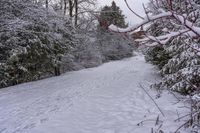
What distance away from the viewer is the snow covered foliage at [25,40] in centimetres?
997

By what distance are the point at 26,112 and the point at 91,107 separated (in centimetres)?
139

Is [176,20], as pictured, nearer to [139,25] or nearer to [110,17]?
[139,25]

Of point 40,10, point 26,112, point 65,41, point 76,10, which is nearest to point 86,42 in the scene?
point 76,10

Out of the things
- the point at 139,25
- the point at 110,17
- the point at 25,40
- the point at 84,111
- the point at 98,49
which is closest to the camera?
the point at 139,25

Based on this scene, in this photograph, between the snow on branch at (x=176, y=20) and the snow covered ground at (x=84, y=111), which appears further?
the snow covered ground at (x=84, y=111)

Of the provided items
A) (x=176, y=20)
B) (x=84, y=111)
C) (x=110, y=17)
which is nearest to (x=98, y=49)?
(x=84, y=111)

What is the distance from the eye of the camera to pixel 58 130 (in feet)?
15.1

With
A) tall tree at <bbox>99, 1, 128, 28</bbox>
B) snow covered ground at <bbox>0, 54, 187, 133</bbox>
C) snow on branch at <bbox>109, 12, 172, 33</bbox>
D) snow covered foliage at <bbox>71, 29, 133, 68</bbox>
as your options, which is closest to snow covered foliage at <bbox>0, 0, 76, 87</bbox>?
snow covered ground at <bbox>0, 54, 187, 133</bbox>

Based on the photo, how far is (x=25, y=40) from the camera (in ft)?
34.6

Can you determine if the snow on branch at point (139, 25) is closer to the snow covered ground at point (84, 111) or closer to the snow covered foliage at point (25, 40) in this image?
the snow covered ground at point (84, 111)

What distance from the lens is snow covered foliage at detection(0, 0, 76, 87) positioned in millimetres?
9969

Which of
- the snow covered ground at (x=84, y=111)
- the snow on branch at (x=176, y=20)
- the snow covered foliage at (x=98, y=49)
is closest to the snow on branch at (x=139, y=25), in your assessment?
the snow on branch at (x=176, y=20)

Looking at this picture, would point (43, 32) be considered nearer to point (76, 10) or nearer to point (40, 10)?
point (40, 10)

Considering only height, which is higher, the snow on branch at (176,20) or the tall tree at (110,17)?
the tall tree at (110,17)
